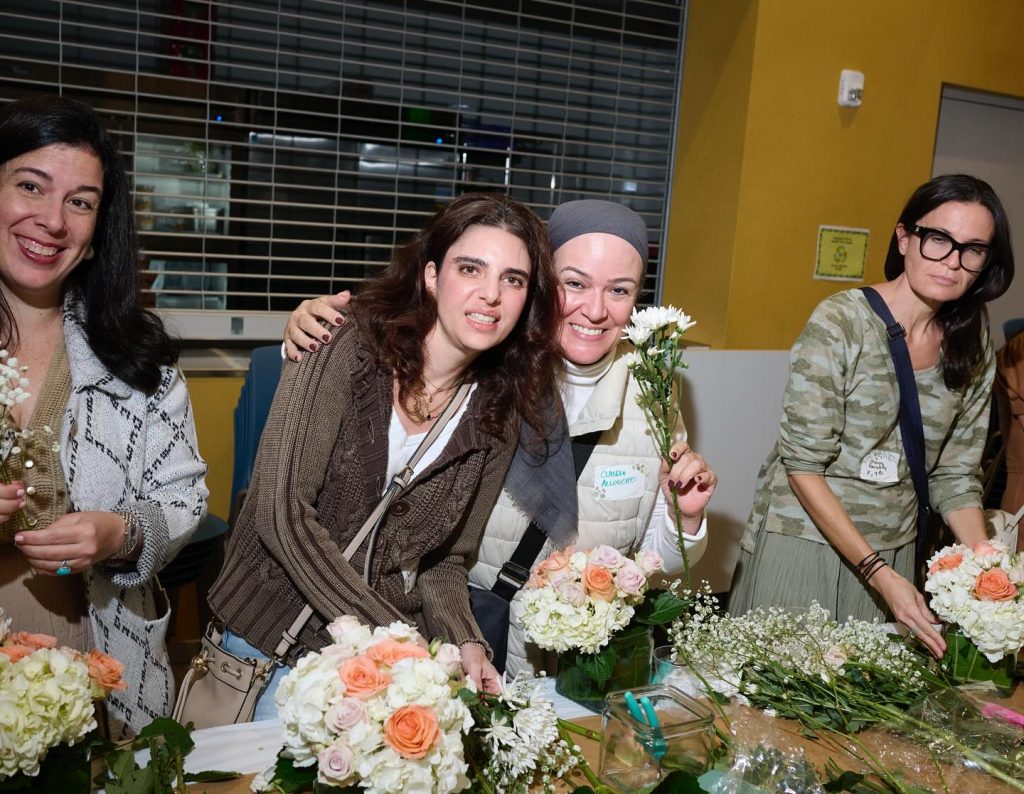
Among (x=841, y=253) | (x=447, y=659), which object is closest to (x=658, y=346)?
(x=447, y=659)

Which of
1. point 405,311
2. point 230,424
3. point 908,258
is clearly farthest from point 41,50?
point 908,258

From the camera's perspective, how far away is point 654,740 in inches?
48.4

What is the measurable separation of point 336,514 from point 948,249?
157 cm

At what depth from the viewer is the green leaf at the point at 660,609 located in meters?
1.60

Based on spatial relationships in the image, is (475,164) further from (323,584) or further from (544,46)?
(323,584)

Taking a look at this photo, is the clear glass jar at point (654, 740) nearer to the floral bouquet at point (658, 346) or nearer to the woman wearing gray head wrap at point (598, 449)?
the floral bouquet at point (658, 346)

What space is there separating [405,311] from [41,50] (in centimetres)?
248

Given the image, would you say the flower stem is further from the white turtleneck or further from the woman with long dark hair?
the woman with long dark hair

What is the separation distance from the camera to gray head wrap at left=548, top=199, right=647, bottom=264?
1992mm

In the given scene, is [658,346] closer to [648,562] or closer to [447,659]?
[648,562]

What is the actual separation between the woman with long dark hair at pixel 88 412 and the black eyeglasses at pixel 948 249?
1.75 meters

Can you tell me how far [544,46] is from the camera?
436 cm

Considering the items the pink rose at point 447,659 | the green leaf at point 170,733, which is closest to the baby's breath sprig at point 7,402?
the green leaf at point 170,733

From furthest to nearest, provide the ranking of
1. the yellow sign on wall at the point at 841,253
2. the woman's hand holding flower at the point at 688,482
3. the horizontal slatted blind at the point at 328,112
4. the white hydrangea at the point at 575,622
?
1. the yellow sign on wall at the point at 841,253
2. the horizontal slatted blind at the point at 328,112
3. the woman's hand holding flower at the point at 688,482
4. the white hydrangea at the point at 575,622
